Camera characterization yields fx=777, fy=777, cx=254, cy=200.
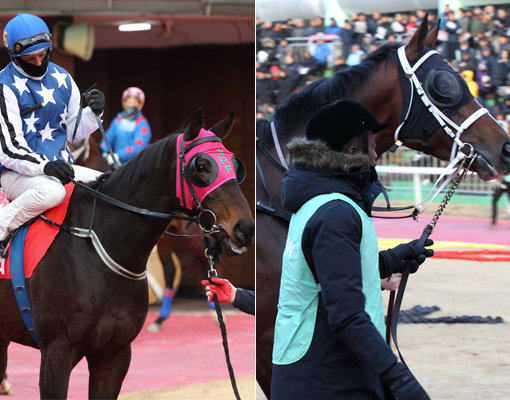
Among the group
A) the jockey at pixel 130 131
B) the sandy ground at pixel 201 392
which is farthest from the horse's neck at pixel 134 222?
the jockey at pixel 130 131

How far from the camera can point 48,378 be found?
3309 millimetres

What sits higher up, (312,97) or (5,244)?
(312,97)

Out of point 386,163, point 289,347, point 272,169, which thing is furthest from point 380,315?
point 386,163

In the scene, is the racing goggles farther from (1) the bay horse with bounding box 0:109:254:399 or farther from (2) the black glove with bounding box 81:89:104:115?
(1) the bay horse with bounding box 0:109:254:399

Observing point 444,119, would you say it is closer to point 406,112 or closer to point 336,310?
point 406,112

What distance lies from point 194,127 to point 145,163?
0.30m

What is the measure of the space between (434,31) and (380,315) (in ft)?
5.87

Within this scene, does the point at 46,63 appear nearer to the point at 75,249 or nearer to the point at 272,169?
the point at 75,249

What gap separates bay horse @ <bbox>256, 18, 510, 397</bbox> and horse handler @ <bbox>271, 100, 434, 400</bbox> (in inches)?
40.9

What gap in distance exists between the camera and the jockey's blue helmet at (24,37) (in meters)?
3.48

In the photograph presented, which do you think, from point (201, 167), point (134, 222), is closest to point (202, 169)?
point (201, 167)

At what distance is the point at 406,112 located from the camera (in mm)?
3576

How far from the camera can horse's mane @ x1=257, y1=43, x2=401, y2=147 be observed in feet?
11.4

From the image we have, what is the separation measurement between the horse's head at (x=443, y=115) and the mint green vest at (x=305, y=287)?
139 cm
